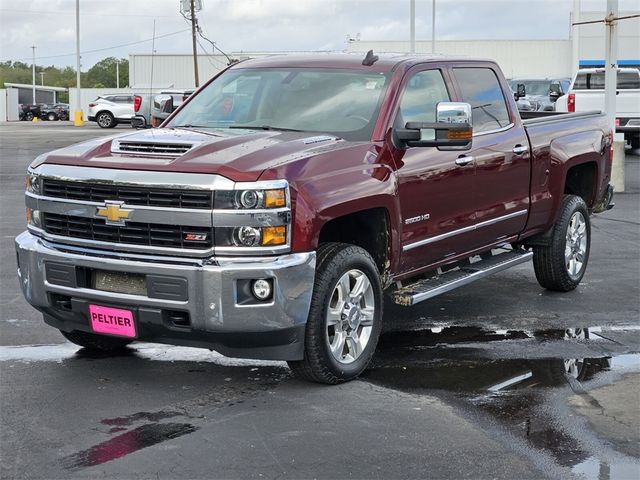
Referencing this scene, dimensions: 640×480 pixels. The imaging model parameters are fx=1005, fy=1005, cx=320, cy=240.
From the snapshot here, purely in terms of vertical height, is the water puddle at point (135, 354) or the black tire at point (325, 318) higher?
the black tire at point (325, 318)

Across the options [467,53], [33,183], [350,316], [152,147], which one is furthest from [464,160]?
[467,53]

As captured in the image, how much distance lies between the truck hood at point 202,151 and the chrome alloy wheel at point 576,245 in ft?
10.7

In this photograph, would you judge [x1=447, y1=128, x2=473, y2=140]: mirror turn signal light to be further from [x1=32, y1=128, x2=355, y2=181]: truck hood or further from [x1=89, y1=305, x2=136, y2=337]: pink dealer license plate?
[x1=89, y1=305, x2=136, y2=337]: pink dealer license plate

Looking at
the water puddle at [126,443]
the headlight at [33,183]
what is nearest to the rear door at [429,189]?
the water puddle at [126,443]

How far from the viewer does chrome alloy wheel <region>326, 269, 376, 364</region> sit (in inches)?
230

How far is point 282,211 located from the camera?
5.36m

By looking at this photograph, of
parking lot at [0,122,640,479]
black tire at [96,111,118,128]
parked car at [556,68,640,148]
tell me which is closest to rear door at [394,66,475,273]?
parking lot at [0,122,640,479]

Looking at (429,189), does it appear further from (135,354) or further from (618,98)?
(618,98)

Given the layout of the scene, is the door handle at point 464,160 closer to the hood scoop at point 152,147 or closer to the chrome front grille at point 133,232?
the hood scoop at point 152,147

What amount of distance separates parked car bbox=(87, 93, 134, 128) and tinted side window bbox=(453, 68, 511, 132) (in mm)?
39530

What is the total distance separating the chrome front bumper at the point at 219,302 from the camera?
5305 millimetres

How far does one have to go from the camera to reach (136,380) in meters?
5.94

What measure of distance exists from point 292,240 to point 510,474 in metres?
1.72

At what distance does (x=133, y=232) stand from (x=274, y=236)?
795mm
